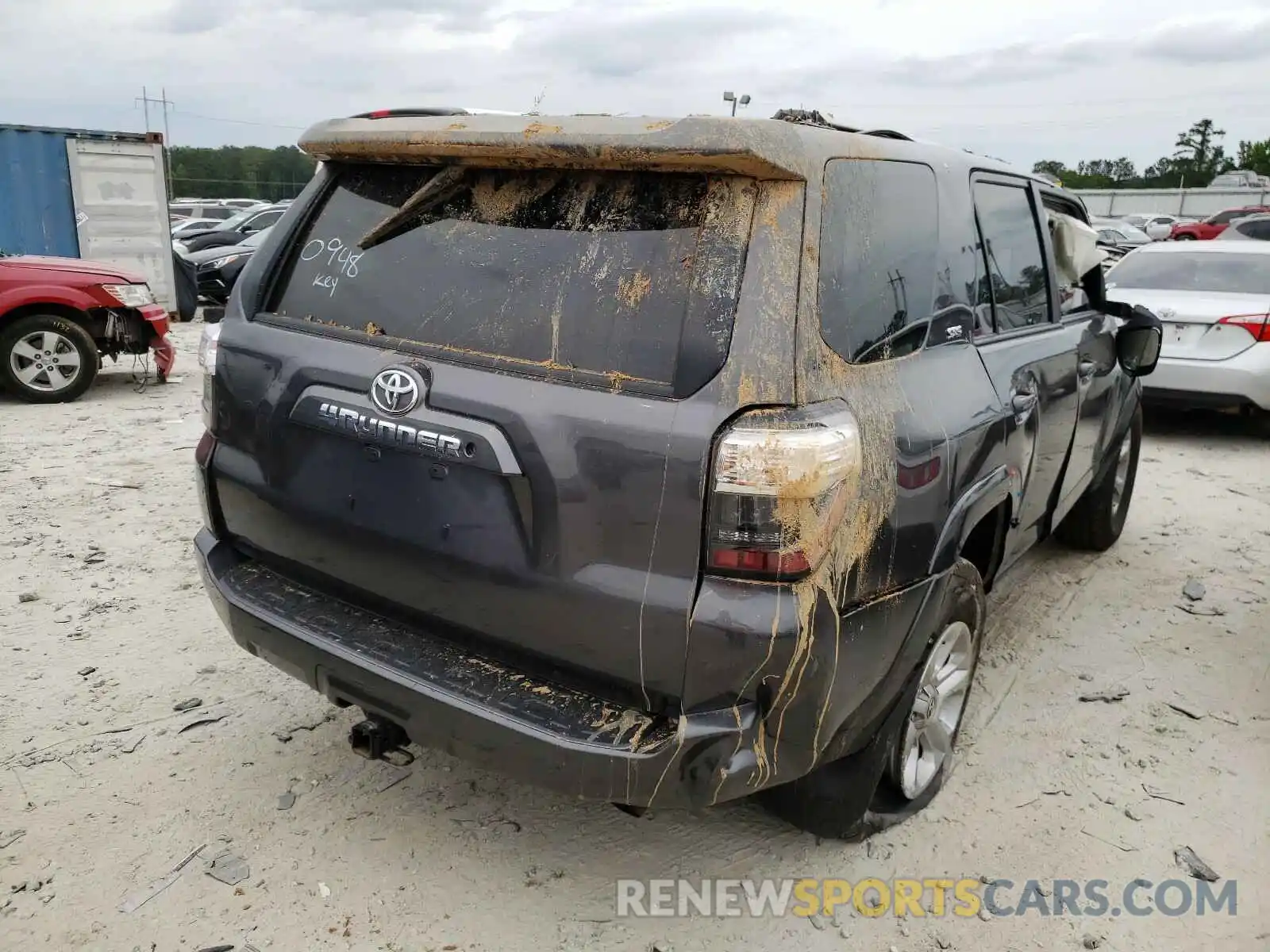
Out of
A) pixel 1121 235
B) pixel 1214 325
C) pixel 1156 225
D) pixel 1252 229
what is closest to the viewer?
pixel 1214 325

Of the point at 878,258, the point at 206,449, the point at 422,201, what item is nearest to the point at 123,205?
the point at 206,449

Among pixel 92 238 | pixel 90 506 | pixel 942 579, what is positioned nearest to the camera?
pixel 942 579

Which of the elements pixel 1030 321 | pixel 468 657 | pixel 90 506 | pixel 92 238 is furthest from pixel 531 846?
pixel 92 238

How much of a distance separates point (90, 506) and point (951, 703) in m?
4.76

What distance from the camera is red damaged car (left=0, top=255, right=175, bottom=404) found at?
784 centimetres

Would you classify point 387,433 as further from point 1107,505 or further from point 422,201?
point 1107,505

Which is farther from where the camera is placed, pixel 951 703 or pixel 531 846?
pixel 951 703

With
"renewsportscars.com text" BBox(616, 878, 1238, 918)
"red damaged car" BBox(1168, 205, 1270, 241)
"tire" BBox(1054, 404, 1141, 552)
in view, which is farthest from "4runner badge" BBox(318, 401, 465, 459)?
"red damaged car" BBox(1168, 205, 1270, 241)

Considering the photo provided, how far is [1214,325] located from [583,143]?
7.00m

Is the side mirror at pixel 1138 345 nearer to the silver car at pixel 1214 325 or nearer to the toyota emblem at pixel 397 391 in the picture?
the silver car at pixel 1214 325

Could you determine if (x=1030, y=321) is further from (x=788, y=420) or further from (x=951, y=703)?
(x=788, y=420)

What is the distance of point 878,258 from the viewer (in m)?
2.33

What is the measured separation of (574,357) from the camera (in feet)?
7.00

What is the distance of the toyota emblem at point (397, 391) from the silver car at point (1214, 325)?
250 inches
